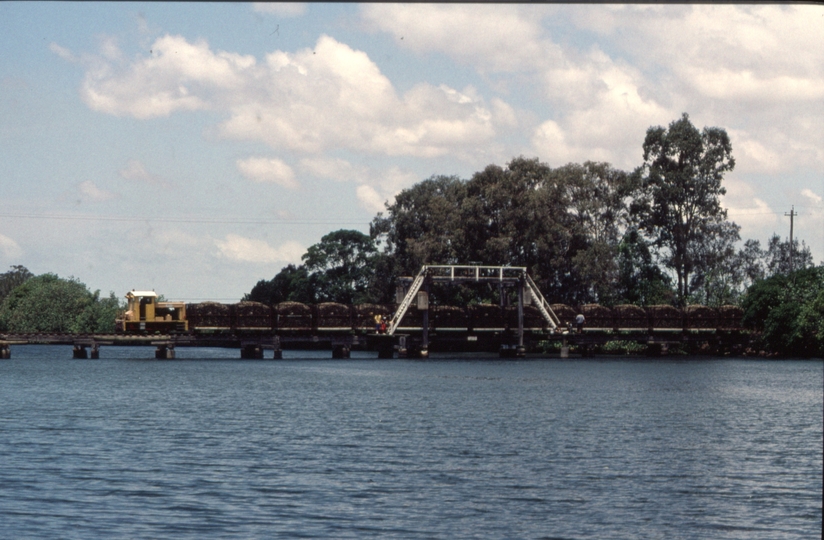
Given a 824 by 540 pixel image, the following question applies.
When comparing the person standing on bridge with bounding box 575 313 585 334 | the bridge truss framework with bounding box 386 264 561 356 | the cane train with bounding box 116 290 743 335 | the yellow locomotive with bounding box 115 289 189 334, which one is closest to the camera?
the bridge truss framework with bounding box 386 264 561 356

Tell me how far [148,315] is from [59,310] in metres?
77.1

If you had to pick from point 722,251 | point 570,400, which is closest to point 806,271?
point 722,251

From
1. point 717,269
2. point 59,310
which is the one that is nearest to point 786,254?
point 717,269

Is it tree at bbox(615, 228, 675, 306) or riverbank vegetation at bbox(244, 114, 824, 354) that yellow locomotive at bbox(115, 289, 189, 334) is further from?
tree at bbox(615, 228, 675, 306)

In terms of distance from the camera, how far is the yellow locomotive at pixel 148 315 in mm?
98438

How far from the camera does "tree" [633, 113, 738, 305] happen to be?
317 ft

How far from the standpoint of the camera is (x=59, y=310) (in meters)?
170

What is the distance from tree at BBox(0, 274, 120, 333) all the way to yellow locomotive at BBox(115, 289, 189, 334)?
65350mm

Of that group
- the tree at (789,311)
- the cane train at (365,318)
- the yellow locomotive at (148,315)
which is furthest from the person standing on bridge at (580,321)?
the yellow locomotive at (148,315)

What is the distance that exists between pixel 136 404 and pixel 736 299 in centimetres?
6748

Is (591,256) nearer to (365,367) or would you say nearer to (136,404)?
(365,367)

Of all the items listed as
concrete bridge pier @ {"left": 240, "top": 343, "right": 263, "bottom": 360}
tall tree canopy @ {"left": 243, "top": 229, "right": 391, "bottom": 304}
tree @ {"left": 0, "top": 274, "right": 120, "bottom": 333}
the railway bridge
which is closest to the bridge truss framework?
the railway bridge

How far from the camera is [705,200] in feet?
319

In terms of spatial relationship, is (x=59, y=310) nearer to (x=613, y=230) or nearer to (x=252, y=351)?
(x=252, y=351)
